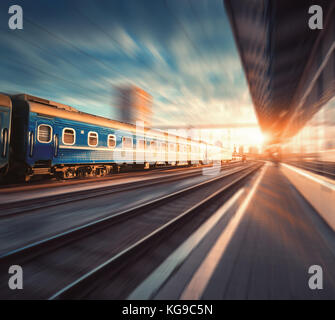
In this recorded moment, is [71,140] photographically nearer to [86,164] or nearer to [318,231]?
[86,164]

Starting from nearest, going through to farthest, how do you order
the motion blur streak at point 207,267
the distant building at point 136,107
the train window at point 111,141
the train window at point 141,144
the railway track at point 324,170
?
the motion blur streak at point 207,267 < the train window at point 111,141 < the train window at point 141,144 < the railway track at point 324,170 < the distant building at point 136,107

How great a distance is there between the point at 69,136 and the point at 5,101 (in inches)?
98.1

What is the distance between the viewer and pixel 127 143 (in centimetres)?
1166

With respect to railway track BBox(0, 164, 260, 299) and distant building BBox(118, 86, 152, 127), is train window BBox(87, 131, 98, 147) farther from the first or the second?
distant building BBox(118, 86, 152, 127)

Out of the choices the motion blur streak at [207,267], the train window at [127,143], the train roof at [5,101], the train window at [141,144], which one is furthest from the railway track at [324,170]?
the train roof at [5,101]

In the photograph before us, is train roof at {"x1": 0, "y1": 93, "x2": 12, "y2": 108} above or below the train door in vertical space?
above

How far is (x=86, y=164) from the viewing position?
373 inches

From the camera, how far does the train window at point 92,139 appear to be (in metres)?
9.17

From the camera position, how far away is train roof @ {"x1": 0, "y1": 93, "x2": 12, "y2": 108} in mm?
6223

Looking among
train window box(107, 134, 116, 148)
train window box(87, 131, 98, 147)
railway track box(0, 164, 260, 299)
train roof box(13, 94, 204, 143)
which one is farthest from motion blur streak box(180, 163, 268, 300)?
train window box(107, 134, 116, 148)

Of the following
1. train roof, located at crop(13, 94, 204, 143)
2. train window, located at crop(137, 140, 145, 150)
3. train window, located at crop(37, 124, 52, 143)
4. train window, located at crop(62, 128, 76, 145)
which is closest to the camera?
train roof, located at crop(13, 94, 204, 143)

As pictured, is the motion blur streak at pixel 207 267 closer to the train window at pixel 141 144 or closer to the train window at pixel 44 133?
the train window at pixel 44 133
